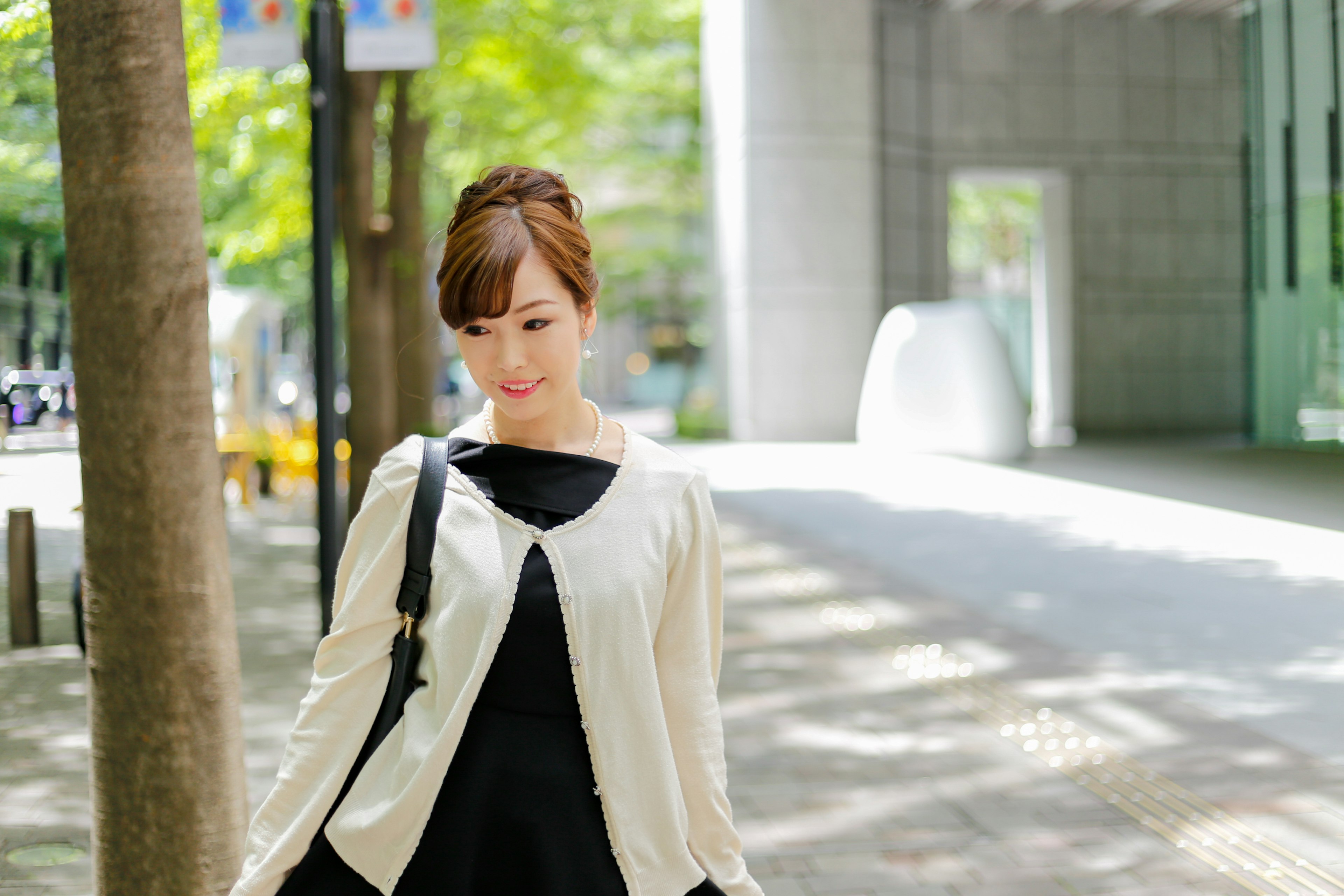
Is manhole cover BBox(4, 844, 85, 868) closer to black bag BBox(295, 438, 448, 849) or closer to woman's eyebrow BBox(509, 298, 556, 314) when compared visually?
black bag BBox(295, 438, 448, 849)

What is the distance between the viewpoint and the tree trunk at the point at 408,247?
11.7 metres

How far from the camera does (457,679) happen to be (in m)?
1.92

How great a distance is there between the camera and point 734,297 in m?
25.0

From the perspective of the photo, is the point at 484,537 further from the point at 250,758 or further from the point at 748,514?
the point at 748,514

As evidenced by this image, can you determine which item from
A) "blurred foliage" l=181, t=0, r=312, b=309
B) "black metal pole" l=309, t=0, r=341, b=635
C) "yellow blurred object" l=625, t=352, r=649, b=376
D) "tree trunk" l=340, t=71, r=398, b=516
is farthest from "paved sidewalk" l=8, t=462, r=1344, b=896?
"yellow blurred object" l=625, t=352, r=649, b=376

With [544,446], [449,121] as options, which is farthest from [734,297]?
[544,446]

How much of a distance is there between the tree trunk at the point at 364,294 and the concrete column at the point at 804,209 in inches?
608

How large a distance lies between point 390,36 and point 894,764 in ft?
16.0

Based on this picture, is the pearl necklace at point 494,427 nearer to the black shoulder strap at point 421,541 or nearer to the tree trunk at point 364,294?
the black shoulder strap at point 421,541

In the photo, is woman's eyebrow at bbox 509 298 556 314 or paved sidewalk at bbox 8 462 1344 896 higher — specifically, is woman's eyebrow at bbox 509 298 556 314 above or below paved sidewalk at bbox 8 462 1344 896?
above

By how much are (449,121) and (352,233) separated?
12854mm

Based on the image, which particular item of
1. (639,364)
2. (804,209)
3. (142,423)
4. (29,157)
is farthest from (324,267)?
(639,364)

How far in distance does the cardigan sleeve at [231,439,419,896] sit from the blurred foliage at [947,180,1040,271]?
36.5 metres

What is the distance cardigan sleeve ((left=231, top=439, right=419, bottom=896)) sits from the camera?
194 centimetres
